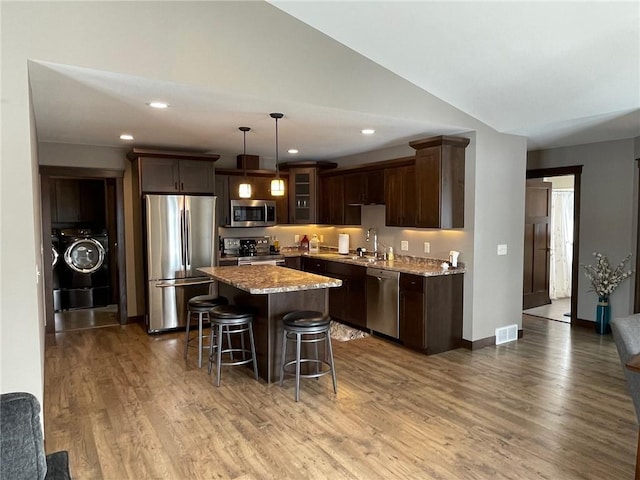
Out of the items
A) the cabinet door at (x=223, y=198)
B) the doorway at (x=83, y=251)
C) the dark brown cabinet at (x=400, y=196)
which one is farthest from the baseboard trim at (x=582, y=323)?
the doorway at (x=83, y=251)

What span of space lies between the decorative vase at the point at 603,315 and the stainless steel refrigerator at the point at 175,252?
16.5 ft

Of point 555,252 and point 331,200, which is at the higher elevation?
point 331,200

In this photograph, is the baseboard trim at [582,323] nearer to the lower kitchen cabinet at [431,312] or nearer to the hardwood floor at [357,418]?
the hardwood floor at [357,418]

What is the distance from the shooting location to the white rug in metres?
5.41

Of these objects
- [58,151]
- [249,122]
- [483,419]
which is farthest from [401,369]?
[58,151]

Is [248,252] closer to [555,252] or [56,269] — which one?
[56,269]

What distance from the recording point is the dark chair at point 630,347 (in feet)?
7.47

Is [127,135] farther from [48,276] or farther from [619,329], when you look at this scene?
[619,329]

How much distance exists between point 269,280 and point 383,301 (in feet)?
5.84

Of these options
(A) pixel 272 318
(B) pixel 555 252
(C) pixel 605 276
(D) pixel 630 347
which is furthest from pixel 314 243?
(D) pixel 630 347

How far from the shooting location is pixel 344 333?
18.4ft

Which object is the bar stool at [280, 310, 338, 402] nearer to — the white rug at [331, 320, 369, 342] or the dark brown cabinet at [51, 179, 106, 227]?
the white rug at [331, 320, 369, 342]

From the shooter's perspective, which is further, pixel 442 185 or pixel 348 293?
pixel 348 293

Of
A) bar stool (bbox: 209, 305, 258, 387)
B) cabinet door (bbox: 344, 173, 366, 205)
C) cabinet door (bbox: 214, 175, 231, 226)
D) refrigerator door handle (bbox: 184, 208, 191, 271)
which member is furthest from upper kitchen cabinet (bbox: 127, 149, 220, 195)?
bar stool (bbox: 209, 305, 258, 387)
